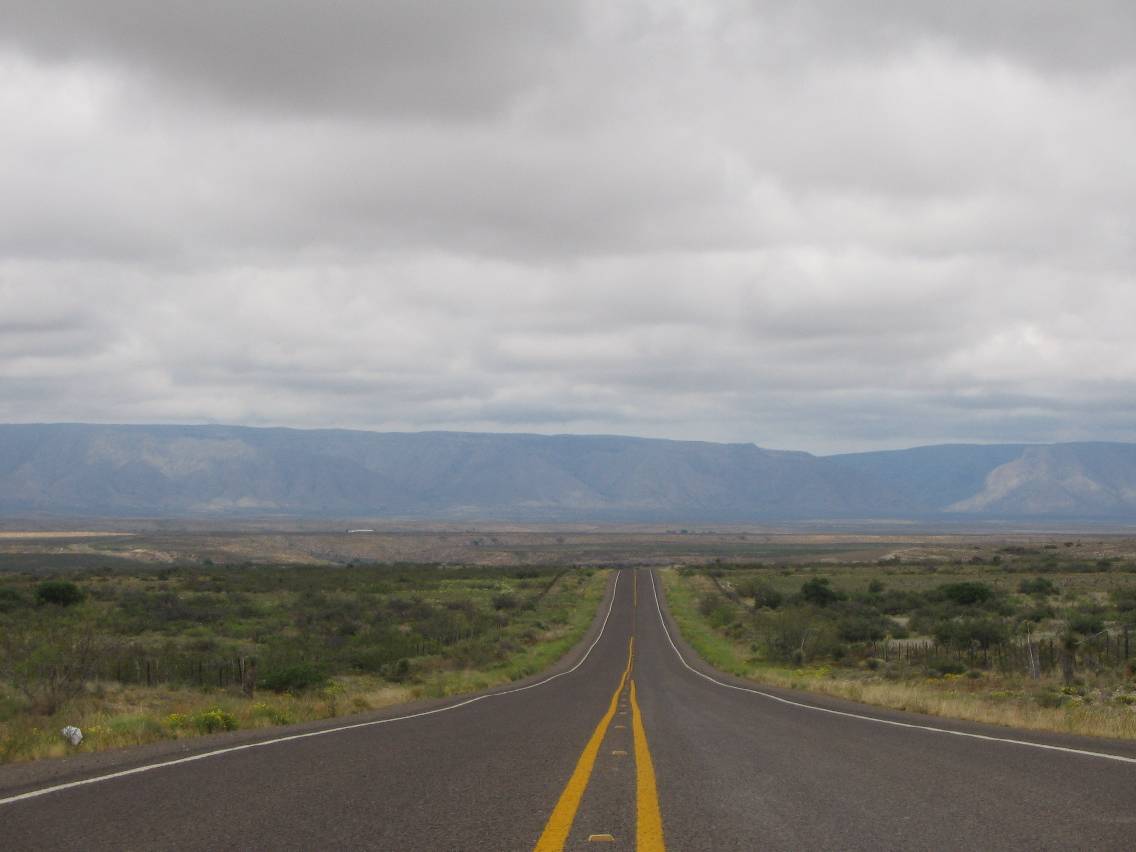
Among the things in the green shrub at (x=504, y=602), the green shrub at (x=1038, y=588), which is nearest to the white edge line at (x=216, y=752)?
the green shrub at (x=504, y=602)

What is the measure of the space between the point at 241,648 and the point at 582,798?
109 feet

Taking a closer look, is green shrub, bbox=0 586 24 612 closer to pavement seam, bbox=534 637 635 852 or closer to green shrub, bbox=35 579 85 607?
green shrub, bbox=35 579 85 607

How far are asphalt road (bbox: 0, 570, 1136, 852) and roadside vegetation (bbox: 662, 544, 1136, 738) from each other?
5565 mm

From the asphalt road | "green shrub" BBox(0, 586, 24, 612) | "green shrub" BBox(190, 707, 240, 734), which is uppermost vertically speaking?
the asphalt road

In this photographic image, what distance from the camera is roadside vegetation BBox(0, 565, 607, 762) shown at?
1761 centimetres

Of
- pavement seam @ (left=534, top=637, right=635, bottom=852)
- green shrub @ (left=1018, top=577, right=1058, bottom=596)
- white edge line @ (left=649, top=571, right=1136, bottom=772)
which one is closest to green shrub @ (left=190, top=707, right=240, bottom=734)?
pavement seam @ (left=534, top=637, right=635, bottom=852)

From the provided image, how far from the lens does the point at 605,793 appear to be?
336 inches

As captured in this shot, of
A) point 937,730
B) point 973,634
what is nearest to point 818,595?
point 973,634

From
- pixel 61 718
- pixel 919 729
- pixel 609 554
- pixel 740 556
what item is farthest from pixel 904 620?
pixel 609 554

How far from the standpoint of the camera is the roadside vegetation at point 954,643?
20891 millimetres

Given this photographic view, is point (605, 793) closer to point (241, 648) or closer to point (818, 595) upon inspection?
point (241, 648)

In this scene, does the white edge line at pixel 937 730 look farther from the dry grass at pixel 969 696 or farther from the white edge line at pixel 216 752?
the white edge line at pixel 216 752

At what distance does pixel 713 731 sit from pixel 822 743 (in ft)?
6.34

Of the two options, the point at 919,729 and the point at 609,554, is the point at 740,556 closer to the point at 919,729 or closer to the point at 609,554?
the point at 609,554
